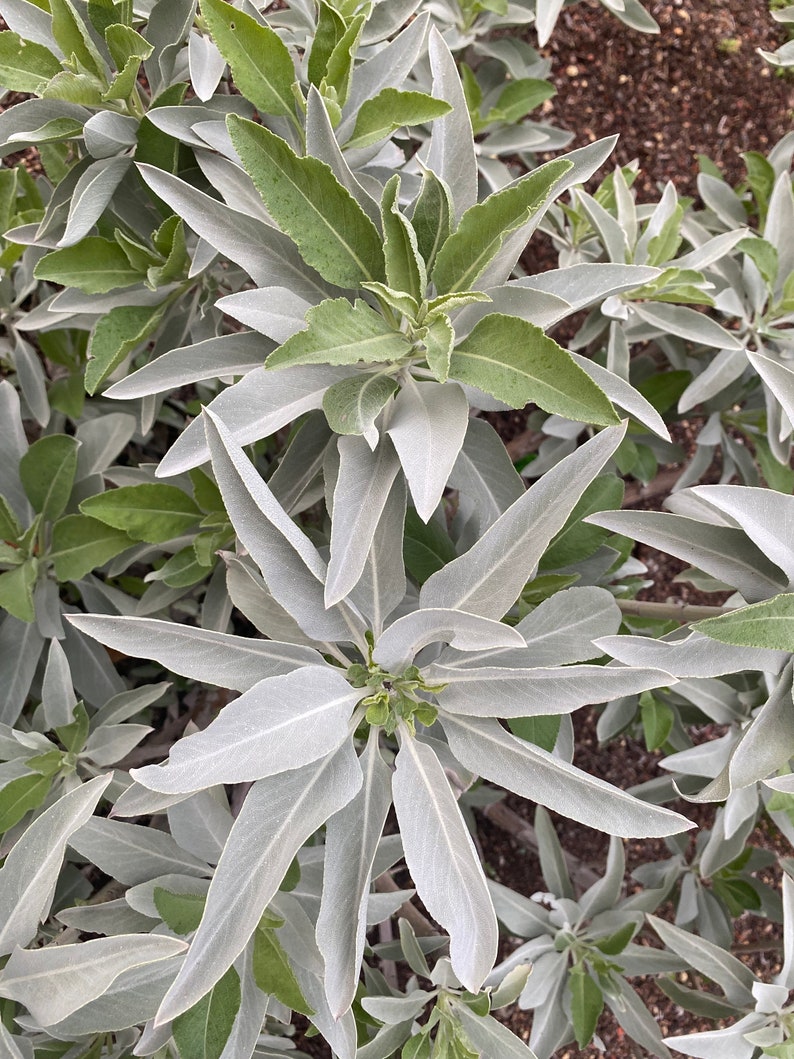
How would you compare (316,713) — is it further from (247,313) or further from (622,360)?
(622,360)

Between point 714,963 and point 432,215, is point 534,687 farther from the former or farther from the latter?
point 714,963

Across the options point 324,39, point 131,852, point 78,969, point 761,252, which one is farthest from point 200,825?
point 761,252

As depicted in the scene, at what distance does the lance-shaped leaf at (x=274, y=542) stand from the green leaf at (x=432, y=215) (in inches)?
12.8

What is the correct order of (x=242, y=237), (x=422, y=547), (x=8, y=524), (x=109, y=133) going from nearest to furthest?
(x=242, y=237)
(x=109, y=133)
(x=422, y=547)
(x=8, y=524)

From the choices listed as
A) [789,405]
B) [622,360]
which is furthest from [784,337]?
[789,405]

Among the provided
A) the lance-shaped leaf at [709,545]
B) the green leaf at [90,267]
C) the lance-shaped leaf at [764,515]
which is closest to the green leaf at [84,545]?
the green leaf at [90,267]

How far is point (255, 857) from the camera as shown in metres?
0.81

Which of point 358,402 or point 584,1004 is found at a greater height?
point 358,402

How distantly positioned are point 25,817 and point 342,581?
0.93 metres

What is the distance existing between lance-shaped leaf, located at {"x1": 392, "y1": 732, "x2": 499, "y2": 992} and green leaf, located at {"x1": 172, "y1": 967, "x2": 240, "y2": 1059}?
0.37 meters

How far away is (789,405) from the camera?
3.32 ft

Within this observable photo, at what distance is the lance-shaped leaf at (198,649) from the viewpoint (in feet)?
2.61

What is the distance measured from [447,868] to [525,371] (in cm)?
53

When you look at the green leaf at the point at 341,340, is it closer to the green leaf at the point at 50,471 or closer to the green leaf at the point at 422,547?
the green leaf at the point at 422,547
